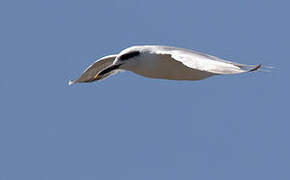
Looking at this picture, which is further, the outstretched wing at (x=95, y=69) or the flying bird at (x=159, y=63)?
the outstretched wing at (x=95, y=69)

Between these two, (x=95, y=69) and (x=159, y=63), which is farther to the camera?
(x=95, y=69)

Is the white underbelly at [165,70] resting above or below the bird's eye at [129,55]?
below

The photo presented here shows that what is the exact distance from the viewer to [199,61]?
568 inches

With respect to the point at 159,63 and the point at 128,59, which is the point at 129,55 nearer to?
the point at 128,59

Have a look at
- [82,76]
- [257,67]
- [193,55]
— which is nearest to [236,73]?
[257,67]

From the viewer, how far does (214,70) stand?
545 inches

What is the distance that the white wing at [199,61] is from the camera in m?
13.8

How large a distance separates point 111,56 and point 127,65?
240 centimetres

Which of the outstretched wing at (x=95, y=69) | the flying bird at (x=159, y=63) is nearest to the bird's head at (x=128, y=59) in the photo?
the flying bird at (x=159, y=63)

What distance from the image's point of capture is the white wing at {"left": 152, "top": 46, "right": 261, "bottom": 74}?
13836 mm

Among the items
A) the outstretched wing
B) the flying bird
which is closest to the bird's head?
the flying bird

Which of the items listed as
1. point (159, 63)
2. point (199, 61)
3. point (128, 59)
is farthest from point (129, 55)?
point (199, 61)

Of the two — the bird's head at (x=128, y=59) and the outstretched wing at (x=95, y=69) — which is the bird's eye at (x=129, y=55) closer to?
the bird's head at (x=128, y=59)

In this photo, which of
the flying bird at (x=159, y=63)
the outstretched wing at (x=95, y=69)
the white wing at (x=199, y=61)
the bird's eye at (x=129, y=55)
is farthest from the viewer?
the outstretched wing at (x=95, y=69)
